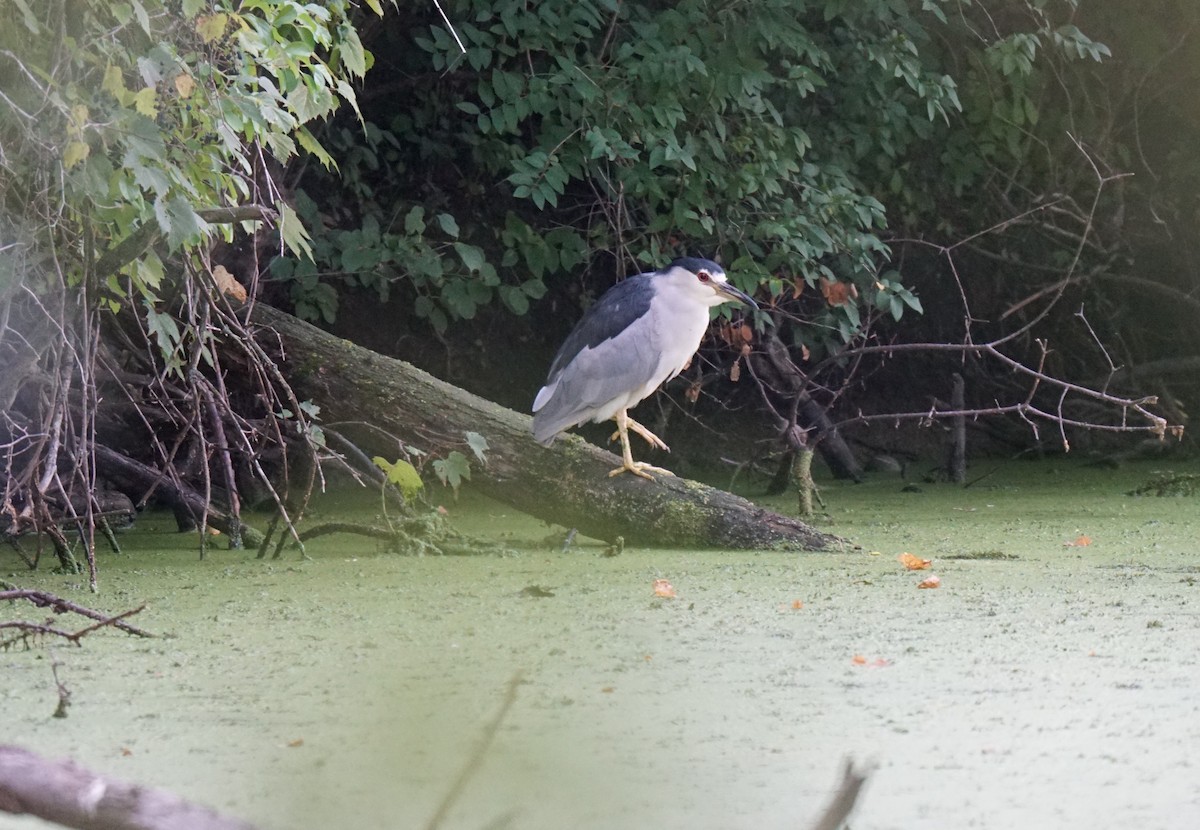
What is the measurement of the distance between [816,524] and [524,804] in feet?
11.6

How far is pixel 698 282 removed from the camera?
160 inches

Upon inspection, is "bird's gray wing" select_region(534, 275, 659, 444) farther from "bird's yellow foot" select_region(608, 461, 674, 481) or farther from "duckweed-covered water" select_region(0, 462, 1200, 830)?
"duckweed-covered water" select_region(0, 462, 1200, 830)

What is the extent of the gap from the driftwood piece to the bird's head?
3.38 m

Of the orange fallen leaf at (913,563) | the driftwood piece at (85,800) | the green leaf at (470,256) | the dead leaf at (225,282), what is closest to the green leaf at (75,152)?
the dead leaf at (225,282)

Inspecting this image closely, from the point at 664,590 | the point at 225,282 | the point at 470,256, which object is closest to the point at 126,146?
the point at 225,282

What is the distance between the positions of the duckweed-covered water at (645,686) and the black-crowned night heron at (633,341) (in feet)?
1.61

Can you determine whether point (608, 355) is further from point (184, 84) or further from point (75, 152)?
point (75, 152)

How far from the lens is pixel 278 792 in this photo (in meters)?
1.51

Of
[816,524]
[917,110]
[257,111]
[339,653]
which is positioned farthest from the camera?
[917,110]

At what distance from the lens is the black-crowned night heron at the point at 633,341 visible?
3850mm

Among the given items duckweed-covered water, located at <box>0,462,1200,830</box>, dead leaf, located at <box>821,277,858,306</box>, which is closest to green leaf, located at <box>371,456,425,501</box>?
duckweed-covered water, located at <box>0,462,1200,830</box>

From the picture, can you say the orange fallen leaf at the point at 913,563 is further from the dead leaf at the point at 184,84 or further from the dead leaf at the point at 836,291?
the dead leaf at the point at 184,84

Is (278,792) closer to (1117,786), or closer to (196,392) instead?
(1117,786)

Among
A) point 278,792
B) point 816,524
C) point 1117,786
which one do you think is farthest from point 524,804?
point 816,524
